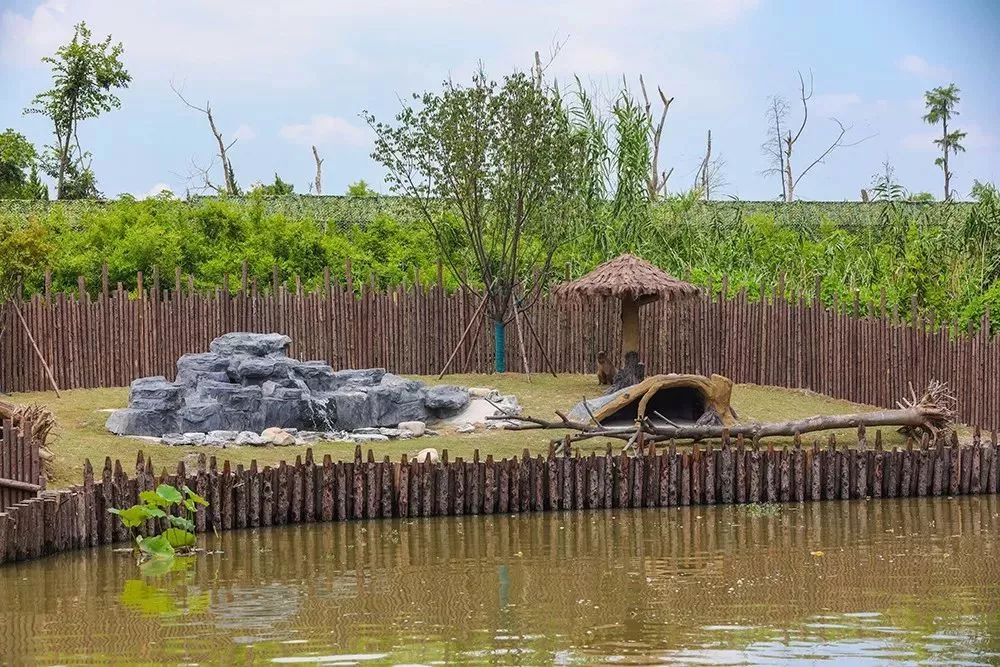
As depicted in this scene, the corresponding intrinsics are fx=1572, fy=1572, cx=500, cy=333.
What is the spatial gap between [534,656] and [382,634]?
1085mm

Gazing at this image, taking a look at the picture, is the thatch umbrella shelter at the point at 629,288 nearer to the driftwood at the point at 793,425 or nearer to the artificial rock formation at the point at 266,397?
the artificial rock formation at the point at 266,397

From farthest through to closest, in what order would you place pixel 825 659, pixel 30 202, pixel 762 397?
pixel 30 202 → pixel 762 397 → pixel 825 659

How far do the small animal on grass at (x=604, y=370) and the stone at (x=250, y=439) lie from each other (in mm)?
5067

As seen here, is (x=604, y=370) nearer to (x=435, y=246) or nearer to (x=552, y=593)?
(x=552, y=593)

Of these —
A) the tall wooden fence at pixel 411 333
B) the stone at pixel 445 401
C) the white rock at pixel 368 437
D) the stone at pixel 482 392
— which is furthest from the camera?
the tall wooden fence at pixel 411 333

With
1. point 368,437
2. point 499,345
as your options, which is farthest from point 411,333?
point 368,437

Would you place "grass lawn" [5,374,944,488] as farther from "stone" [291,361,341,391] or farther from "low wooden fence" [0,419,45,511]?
"stone" [291,361,341,391]

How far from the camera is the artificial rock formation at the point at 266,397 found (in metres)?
16.6

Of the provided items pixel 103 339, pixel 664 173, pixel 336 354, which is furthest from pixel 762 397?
pixel 664 173

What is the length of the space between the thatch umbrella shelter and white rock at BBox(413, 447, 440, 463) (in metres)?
3.66

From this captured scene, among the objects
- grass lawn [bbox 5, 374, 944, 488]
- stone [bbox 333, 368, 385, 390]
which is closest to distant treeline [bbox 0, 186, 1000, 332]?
grass lawn [bbox 5, 374, 944, 488]

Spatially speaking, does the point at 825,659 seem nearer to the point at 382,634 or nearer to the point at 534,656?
the point at 534,656

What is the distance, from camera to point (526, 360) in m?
20.4

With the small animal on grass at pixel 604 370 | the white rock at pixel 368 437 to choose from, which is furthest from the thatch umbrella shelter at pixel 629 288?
the white rock at pixel 368 437
